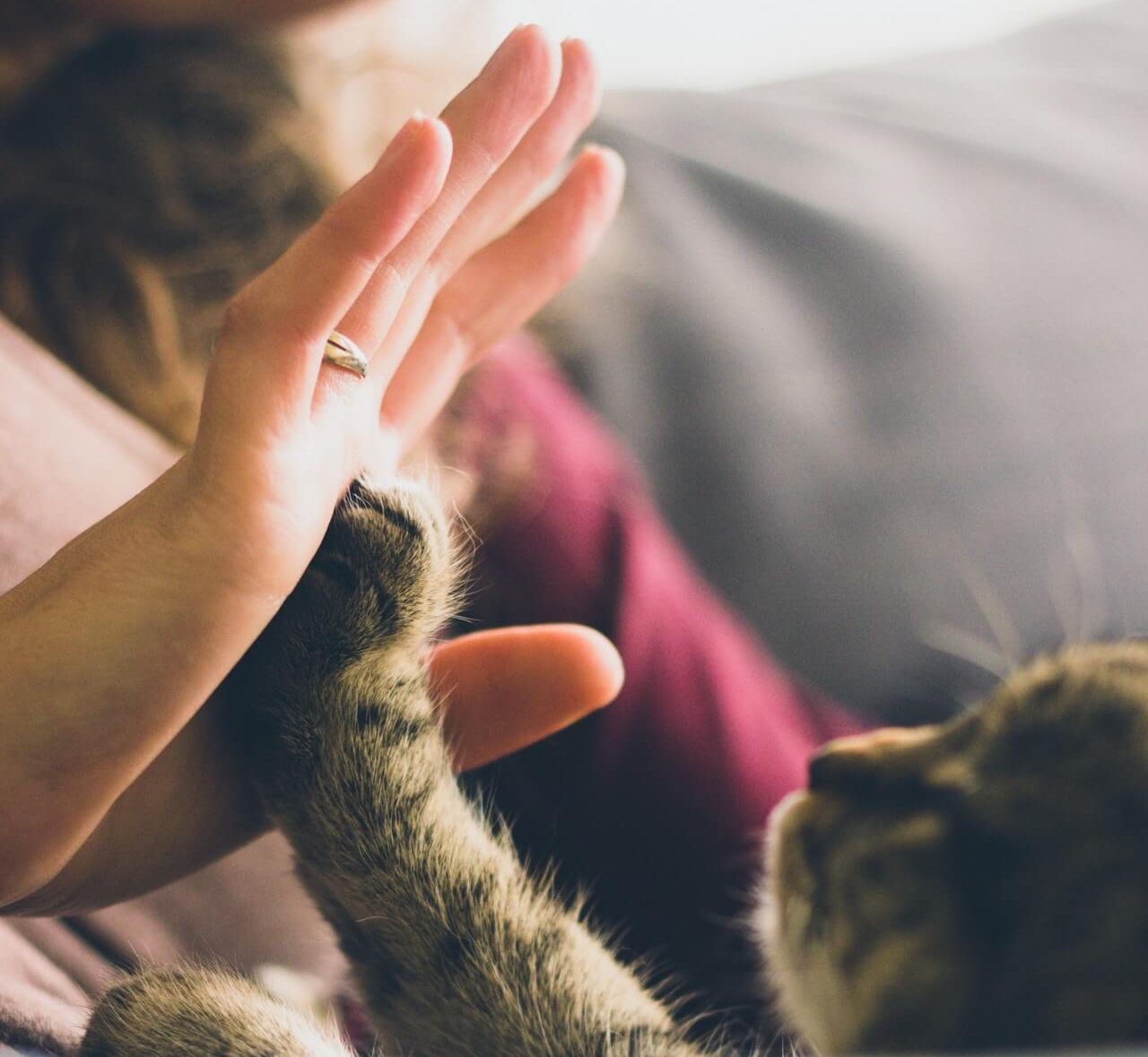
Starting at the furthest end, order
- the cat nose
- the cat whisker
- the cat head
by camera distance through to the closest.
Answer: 1. the cat whisker
2. the cat nose
3. the cat head

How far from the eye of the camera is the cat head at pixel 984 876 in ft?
1.11

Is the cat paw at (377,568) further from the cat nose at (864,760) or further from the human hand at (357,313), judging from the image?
the cat nose at (864,760)

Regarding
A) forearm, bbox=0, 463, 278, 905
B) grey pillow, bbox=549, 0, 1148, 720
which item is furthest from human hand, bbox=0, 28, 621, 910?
grey pillow, bbox=549, 0, 1148, 720

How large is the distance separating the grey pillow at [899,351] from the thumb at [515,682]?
0.83ft

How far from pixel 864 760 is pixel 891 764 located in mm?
12

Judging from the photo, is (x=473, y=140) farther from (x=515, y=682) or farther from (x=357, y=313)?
(x=515, y=682)

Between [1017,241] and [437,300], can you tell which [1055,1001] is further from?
[1017,241]

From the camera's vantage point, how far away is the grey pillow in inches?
26.0

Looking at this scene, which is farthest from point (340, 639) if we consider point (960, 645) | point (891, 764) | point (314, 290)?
point (960, 645)

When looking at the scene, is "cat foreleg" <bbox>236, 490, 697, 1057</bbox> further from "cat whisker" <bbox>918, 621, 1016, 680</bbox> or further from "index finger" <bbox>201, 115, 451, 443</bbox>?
"cat whisker" <bbox>918, 621, 1016, 680</bbox>

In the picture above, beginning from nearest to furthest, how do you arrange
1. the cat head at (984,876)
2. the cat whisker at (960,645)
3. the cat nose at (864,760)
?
1. the cat head at (984,876)
2. the cat nose at (864,760)
3. the cat whisker at (960,645)

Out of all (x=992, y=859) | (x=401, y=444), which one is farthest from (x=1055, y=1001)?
(x=401, y=444)

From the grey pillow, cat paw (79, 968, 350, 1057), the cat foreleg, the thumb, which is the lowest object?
cat paw (79, 968, 350, 1057)

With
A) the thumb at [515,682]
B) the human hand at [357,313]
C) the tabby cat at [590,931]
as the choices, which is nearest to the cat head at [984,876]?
the tabby cat at [590,931]
